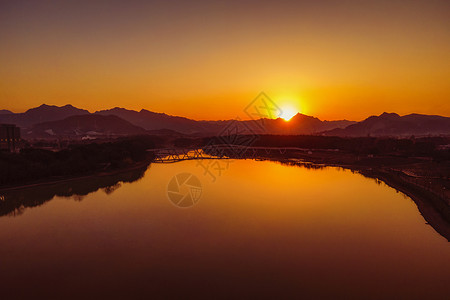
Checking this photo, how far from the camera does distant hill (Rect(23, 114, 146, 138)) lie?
14238 cm

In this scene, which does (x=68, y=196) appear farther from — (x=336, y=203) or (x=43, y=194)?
(x=336, y=203)

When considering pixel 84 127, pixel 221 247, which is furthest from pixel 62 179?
pixel 84 127

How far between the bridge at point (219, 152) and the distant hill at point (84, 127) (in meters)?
85.0

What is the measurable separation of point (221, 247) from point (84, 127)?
521ft

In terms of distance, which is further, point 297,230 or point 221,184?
point 221,184

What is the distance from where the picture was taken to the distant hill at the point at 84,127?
142375mm

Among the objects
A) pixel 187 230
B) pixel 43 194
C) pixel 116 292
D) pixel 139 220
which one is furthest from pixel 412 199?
pixel 43 194

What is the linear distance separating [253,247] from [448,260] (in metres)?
→ 7.64

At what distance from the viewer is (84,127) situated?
506 feet

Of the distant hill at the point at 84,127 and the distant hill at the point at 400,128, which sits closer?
the distant hill at the point at 84,127

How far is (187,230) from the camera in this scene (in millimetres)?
15227

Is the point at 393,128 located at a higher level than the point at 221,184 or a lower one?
higher

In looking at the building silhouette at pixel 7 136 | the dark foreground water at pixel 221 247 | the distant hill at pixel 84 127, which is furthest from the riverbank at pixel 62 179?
the distant hill at pixel 84 127

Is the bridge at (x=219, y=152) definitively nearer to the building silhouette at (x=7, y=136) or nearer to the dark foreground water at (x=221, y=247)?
the building silhouette at (x=7, y=136)
